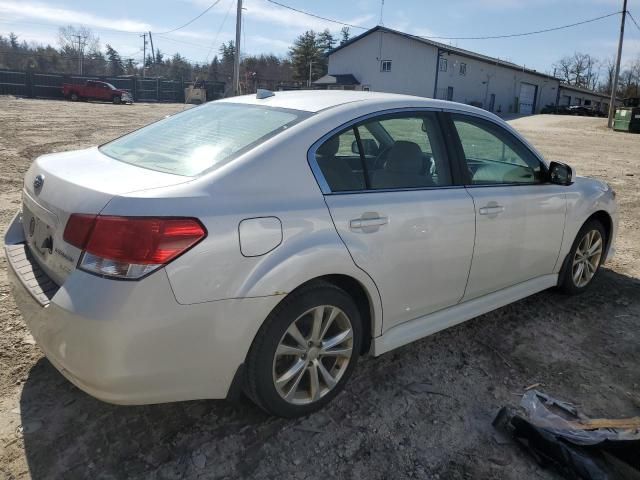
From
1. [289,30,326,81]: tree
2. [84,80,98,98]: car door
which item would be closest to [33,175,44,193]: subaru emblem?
[84,80,98,98]: car door

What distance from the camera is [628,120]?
1222 inches

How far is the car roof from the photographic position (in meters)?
2.94

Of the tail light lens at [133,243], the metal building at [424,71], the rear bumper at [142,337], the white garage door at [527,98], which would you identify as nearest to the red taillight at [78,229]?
the tail light lens at [133,243]

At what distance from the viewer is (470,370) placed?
10.8 ft

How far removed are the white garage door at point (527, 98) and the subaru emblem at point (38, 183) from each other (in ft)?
188

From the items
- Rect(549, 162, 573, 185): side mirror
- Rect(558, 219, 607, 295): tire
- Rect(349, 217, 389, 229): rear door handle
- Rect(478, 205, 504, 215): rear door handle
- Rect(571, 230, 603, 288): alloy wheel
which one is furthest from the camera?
Rect(571, 230, 603, 288): alloy wheel

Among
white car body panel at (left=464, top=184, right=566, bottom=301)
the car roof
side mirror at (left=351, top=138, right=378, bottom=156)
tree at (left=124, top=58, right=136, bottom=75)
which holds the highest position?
tree at (left=124, top=58, right=136, bottom=75)

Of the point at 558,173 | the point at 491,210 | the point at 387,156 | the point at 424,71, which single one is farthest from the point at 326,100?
the point at 424,71

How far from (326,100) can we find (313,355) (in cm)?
146

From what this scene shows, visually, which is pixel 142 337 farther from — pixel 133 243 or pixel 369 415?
pixel 369 415

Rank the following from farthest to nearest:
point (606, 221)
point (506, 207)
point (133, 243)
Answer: point (606, 221), point (506, 207), point (133, 243)

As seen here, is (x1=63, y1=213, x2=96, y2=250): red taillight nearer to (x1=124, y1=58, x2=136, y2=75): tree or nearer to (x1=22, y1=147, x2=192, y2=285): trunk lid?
(x1=22, y1=147, x2=192, y2=285): trunk lid

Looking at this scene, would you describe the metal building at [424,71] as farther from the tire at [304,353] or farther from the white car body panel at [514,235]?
the tire at [304,353]

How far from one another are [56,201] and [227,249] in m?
0.87
